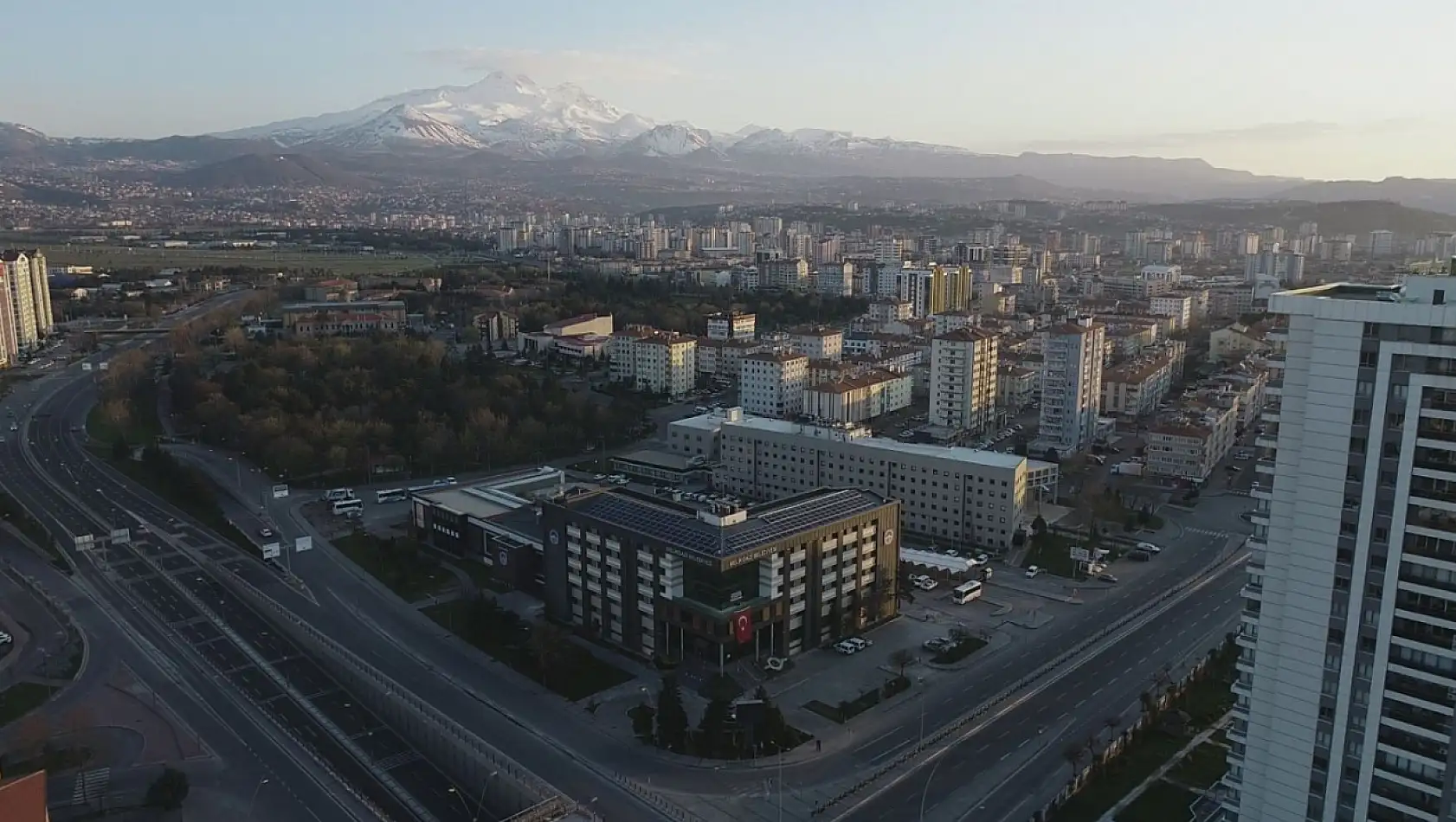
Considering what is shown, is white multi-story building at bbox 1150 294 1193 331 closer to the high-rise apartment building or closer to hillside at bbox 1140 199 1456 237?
hillside at bbox 1140 199 1456 237

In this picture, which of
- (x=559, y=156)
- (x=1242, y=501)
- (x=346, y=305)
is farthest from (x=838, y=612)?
(x=559, y=156)

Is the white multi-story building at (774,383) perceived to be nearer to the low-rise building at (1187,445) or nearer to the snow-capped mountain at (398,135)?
the low-rise building at (1187,445)

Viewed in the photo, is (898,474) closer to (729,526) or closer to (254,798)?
(729,526)

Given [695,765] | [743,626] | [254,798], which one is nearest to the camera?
[254,798]

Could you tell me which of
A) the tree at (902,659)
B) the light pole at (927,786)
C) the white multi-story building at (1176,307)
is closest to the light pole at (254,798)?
the light pole at (927,786)

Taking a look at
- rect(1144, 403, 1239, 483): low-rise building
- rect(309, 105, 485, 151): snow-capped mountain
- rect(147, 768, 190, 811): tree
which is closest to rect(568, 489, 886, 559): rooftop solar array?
rect(147, 768, 190, 811): tree

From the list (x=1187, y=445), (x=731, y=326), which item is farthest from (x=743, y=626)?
(x=731, y=326)
